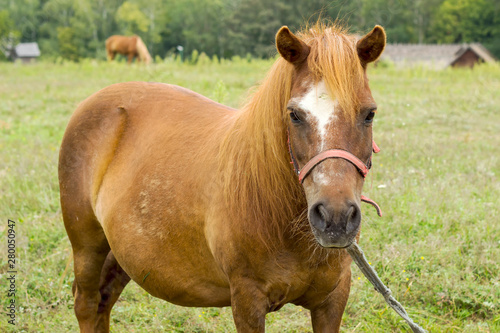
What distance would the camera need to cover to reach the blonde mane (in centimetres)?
184

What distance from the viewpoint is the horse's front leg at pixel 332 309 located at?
2.23 meters

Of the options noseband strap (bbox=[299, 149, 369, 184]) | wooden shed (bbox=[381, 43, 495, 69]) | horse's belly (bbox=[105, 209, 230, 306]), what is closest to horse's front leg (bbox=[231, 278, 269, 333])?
horse's belly (bbox=[105, 209, 230, 306])

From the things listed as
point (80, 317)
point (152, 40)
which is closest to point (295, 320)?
point (80, 317)

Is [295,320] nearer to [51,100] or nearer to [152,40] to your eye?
[51,100]

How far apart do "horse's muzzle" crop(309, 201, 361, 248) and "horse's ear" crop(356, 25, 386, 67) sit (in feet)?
2.09

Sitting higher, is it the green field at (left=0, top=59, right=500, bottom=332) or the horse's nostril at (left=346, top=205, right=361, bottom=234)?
the horse's nostril at (left=346, top=205, right=361, bottom=234)

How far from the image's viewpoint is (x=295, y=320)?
3.30 meters

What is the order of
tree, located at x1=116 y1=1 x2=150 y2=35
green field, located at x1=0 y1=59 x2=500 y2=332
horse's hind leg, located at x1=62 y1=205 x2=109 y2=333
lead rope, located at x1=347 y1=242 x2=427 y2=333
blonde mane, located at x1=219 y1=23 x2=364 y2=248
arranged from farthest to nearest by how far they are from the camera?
1. tree, located at x1=116 y1=1 x2=150 y2=35
2. green field, located at x1=0 y1=59 x2=500 y2=332
3. horse's hind leg, located at x1=62 y1=205 x2=109 y2=333
4. lead rope, located at x1=347 y1=242 x2=427 y2=333
5. blonde mane, located at x1=219 y1=23 x2=364 y2=248

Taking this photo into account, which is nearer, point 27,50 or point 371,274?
point 371,274

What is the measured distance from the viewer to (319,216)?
5.39ft

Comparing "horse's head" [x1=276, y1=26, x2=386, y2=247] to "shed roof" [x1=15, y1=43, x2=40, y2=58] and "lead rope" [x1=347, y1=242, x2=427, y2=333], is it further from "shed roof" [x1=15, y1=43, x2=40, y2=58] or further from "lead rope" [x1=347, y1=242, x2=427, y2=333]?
"shed roof" [x1=15, y1=43, x2=40, y2=58]

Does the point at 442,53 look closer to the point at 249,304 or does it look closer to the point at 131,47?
the point at 131,47

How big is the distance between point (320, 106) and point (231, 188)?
60 centimetres

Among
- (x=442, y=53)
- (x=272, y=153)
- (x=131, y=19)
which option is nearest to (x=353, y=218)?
(x=272, y=153)
